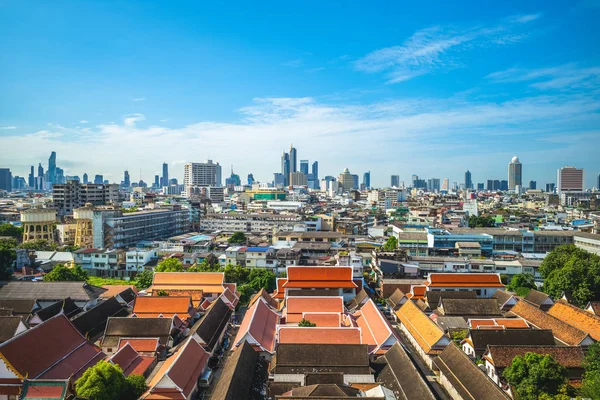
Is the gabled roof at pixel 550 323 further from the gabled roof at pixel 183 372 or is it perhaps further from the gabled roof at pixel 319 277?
the gabled roof at pixel 183 372

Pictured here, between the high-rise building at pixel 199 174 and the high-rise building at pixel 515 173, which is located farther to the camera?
the high-rise building at pixel 515 173

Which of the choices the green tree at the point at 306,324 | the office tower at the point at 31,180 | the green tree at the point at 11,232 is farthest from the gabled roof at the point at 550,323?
the office tower at the point at 31,180

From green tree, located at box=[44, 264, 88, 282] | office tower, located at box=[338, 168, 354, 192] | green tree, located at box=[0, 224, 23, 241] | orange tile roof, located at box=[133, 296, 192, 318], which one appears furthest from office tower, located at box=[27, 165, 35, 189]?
orange tile roof, located at box=[133, 296, 192, 318]

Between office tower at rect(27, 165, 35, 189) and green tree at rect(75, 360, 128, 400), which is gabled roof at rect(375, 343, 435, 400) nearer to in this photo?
green tree at rect(75, 360, 128, 400)

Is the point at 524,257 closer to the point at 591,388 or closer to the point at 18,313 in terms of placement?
the point at 591,388

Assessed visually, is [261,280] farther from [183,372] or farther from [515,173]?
[515,173]

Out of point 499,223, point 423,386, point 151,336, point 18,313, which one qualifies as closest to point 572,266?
point 423,386

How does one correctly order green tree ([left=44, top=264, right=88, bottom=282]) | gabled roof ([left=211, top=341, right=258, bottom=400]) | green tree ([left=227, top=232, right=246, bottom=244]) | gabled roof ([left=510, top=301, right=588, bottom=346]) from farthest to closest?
green tree ([left=227, top=232, right=246, bottom=244]) < green tree ([left=44, top=264, right=88, bottom=282]) < gabled roof ([left=510, top=301, right=588, bottom=346]) < gabled roof ([left=211, top=341, right=258, bottom=400])
